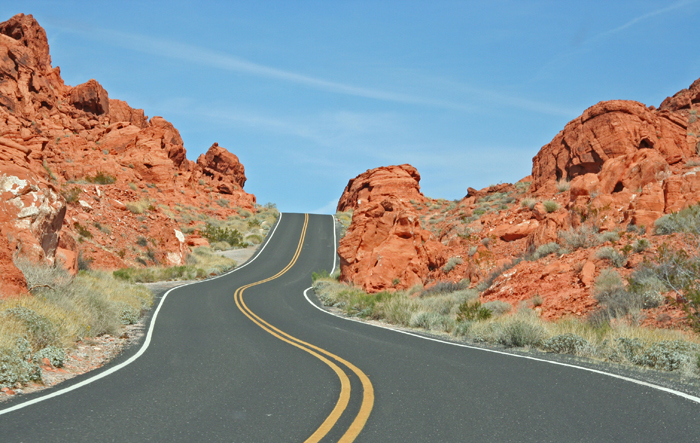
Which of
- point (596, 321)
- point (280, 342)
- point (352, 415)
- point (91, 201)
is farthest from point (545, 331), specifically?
point (91, 201)

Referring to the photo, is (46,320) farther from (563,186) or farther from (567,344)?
(563,186)

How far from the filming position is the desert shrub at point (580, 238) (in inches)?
635

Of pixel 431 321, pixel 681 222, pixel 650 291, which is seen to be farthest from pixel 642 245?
pixel 431 321

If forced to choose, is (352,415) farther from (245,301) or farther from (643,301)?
(245,301)

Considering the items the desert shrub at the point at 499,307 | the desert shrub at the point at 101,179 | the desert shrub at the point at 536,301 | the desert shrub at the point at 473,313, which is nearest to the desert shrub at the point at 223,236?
the desert shrub at the point at 101,179

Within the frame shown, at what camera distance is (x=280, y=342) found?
36.3ft

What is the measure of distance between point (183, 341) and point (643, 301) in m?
10.5

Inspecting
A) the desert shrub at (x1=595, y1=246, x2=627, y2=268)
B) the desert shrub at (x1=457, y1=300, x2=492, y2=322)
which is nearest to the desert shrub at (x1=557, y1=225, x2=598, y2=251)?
the desert shrub at (x1=595, y1=246, x2=627, y2=268)

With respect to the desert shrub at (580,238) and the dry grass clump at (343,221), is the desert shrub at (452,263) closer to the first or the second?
the desert shrub at (580,238)

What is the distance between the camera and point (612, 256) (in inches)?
551

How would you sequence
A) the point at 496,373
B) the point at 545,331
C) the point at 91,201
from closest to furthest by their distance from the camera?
1. the point at 496,373
2. the point at 545,331
3. the point at 91,201

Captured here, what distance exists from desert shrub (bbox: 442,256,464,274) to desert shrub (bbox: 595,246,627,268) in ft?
23.6

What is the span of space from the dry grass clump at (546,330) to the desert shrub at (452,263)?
2.34 metres

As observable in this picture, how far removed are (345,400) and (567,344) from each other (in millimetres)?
5620
